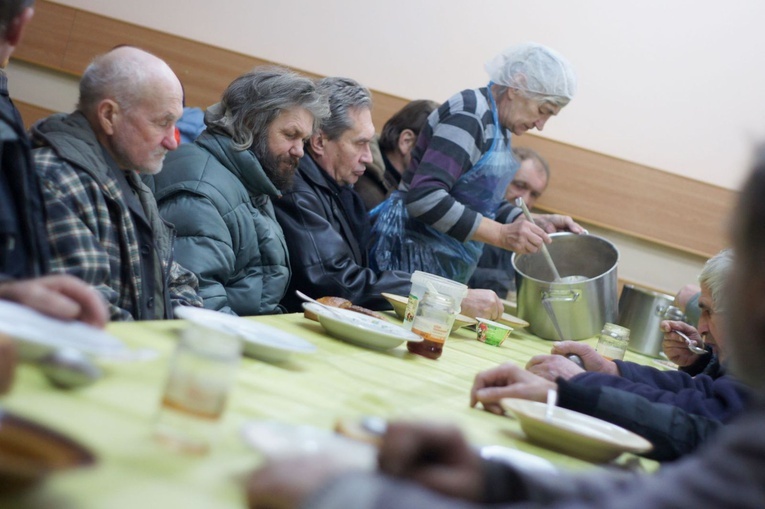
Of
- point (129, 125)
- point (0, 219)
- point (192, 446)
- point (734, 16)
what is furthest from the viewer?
point (734, 16)

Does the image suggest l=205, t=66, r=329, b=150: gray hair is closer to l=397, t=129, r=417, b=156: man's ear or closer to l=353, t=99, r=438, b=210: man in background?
l=353, t=99, r=438, b=210: man in background

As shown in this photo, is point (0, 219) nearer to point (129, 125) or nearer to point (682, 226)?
point (129, 125)

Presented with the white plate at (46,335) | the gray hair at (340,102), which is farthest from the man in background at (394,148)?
the white plate at (46,335)

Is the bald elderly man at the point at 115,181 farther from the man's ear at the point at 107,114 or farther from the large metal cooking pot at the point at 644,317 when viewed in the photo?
the large metal cooking pot at the point at 644,317

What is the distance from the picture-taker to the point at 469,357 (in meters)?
2.28

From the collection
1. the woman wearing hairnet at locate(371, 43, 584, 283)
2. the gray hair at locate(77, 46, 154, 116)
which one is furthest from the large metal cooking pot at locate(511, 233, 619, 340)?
the gray hair at locate(77, 46, 154, 116)

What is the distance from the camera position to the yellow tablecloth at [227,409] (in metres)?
0.77

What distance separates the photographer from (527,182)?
5.18 metres

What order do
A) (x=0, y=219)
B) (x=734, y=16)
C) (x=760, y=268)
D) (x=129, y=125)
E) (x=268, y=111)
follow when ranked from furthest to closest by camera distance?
1. (x=734, y=16)
2. (x=268, y=111)
3. (x=129, y=125)
4. (x=0, y=219)
5. (x=760, y=268)

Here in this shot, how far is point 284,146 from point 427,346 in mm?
1222

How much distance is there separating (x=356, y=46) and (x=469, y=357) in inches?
149

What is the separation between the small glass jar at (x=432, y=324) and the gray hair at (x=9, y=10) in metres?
1.03

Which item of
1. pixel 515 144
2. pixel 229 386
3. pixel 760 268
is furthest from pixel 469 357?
pixel 515 144

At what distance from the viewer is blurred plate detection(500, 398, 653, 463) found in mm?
1324
